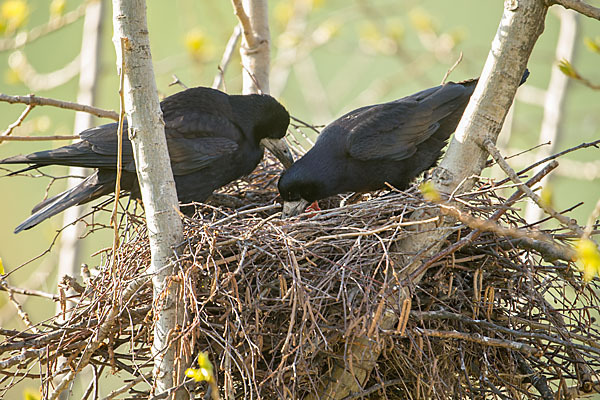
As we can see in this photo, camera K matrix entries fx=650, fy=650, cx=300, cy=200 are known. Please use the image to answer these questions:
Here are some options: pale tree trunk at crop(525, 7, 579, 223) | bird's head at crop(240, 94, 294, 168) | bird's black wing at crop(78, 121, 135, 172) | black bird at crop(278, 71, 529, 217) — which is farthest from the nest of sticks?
pale tree trunk at crop(525, 7, 579, 223)

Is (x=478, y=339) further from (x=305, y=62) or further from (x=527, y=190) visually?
(x=305, y=62)

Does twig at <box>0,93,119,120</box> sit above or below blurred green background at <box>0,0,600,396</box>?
below

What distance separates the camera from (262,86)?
4.63 m

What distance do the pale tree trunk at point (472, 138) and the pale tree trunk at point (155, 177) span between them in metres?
0.72

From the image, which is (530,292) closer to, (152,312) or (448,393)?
(448,393)

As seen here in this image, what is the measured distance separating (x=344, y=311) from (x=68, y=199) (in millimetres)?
1965

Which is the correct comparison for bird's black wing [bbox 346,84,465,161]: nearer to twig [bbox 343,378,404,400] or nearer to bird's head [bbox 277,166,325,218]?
bird's head [bbox 277,166,325,218]

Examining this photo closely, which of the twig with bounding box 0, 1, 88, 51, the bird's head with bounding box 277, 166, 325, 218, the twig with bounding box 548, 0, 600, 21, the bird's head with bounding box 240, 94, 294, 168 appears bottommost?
the bird's head with bounding box 277, 166, 325, 218

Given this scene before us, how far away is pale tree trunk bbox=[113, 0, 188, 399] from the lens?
250 cm

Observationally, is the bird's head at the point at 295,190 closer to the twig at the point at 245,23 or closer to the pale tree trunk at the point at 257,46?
the pale tree trunk at the point at 257,46

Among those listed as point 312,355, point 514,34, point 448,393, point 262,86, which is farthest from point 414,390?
point 262,86

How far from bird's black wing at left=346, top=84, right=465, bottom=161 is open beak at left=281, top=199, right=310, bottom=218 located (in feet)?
1.47

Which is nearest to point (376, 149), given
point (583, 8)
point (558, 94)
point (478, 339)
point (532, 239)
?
point (532, 239)

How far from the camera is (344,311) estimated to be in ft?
8.71
